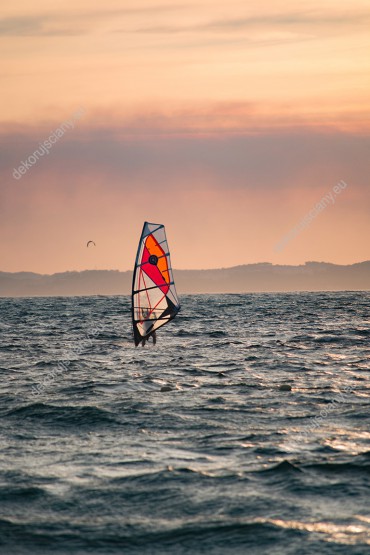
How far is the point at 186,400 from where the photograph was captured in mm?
22594

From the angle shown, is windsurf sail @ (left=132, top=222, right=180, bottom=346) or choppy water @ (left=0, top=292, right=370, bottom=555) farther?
windsurf sail @ (left=132, top=222, right=180, bottom=346)

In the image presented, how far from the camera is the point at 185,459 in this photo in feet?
50.9

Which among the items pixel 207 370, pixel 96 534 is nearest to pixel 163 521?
pixel 96 534

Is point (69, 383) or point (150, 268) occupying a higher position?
point (150, 268)

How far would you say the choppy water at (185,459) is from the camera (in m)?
11.7

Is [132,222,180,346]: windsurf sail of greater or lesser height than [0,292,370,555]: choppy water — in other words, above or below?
above

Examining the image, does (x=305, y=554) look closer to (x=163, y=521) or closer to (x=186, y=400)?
(x=163, y=521)

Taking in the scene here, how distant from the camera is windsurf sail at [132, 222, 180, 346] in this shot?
32281 mm

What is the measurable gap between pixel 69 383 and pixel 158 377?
3288 mm

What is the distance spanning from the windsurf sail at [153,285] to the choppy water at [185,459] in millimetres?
2789

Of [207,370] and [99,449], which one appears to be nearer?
[99,449]

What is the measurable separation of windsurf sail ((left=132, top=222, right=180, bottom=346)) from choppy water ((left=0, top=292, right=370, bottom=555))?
2.79m

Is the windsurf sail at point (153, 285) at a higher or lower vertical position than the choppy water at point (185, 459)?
higher

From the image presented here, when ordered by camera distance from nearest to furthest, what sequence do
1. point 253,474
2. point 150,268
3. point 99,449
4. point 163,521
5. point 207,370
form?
1. point 163,521
2. point 253,474
3. point 99,449
4. point 207,370
5. point 150,268
